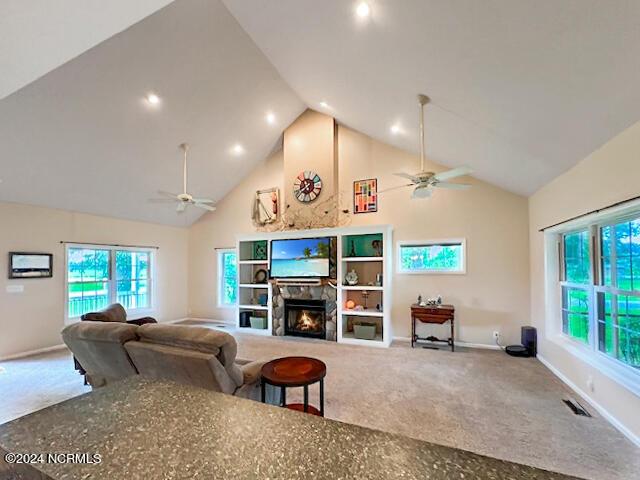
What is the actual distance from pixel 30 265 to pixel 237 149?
4.29m

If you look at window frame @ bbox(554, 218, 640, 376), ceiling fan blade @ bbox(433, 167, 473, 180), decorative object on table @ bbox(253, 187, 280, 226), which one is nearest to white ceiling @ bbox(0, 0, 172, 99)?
ceiling fan blade @ bbox(433, 167, 473, 180)

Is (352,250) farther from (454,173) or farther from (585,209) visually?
(585,209)

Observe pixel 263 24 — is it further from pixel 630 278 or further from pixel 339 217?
pixel 630 278

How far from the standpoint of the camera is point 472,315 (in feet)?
18.3

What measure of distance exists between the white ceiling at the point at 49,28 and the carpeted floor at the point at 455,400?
336 cm

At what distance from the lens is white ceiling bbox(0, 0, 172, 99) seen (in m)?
1.40

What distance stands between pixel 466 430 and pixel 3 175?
7.13m

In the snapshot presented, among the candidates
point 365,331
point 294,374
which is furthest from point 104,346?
point 365,331

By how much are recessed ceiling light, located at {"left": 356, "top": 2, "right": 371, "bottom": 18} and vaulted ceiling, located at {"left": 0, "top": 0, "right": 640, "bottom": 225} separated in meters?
0.06

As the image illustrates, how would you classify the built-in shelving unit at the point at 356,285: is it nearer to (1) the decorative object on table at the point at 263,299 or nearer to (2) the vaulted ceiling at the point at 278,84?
(1) the decorative object on table at the point at 263,299

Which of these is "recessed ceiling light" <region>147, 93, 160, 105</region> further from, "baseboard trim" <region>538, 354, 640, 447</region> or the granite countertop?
"baseboard trim" <region>538, 354, 640, 447</region>

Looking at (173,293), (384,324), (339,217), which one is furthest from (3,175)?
(384,324)

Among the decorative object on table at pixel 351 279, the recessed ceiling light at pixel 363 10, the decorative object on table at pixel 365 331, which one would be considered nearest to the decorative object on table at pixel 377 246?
the decorative object on table at pixel 351 279

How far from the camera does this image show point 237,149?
675cm
